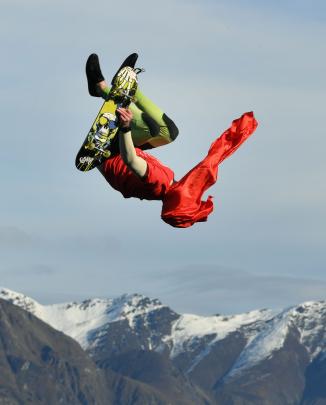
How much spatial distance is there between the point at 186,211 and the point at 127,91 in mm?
3716

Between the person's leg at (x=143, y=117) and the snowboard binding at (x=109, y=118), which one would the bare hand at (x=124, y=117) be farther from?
the person's leg at (x=143, y=117)

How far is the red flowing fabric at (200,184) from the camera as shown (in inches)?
1261

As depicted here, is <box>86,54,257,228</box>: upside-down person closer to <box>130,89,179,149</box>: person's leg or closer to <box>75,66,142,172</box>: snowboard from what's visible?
<box>130,89,179,149</box>: person's leg

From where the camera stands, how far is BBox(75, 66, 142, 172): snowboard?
2975cm

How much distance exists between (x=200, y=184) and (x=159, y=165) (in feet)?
4.36

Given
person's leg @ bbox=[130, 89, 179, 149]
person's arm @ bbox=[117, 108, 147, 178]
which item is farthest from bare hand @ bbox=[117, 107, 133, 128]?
person's leg @ bbox=[130, 89, 179, 149]

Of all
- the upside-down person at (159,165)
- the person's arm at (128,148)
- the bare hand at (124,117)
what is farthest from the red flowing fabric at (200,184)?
the bare hand at (124,117)

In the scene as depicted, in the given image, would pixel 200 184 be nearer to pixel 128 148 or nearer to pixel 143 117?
pixel 143 117

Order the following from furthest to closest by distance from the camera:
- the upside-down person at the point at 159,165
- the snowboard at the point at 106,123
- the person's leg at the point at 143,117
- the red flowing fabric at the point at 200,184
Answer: the red flowing fabric at the point at 200,184
the upside-down person at the point at 159,165
the person's leg at the point at 143,117
the snowboard at the point at 106,123

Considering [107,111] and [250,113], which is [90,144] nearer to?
[107,111]

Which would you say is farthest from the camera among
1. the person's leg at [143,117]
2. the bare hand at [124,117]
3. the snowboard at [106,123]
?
the person's leg at [143,117]

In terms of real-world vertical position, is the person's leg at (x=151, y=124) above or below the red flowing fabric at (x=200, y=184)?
above

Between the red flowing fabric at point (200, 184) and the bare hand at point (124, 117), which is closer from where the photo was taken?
the bare hand at point (124, 117)

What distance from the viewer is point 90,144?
97.7ft
